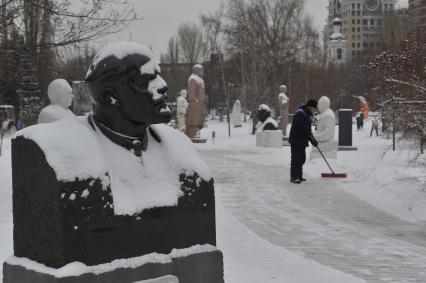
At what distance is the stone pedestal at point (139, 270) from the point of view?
11.2 ft

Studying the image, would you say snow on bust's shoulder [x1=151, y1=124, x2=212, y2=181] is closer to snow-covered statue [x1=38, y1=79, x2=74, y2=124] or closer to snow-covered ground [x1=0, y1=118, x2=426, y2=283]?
snow-covered ground [x1=0, y1=118, x2=426, y2=283]

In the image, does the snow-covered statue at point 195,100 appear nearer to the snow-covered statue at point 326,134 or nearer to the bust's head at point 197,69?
the bust's head at point 197,69

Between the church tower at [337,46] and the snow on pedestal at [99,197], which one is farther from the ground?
the church tower at [337,46]

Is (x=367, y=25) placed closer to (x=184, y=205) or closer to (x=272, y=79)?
(x=272, y=79)

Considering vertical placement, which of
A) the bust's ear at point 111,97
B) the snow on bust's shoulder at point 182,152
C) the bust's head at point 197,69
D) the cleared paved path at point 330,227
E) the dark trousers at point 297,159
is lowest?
the cleared paved path at point 330,227

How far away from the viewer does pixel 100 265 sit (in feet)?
11.5

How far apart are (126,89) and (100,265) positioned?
1106mm

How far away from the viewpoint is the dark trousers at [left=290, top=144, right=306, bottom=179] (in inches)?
541

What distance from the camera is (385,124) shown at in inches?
477

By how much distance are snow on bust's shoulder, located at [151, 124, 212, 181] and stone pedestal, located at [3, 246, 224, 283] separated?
0.52 meters

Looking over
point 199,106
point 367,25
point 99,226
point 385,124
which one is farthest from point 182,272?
point 367,25

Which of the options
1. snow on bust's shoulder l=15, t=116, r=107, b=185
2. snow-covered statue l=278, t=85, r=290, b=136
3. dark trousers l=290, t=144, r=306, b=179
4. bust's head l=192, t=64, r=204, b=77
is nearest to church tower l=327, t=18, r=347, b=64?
snow-covered statue l=278, t=85, r=290, b=136

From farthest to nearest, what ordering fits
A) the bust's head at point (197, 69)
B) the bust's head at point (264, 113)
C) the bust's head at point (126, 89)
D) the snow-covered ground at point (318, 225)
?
the bust's head at point (197, 69) < the bust's head at point (264, 113) < the snow-covered ground at point (318, 225) < the bust's head at point (126, 89)

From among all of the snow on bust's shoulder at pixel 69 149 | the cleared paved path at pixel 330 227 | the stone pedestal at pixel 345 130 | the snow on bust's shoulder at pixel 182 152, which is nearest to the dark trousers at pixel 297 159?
the cleared paved path at pixel 330 227
